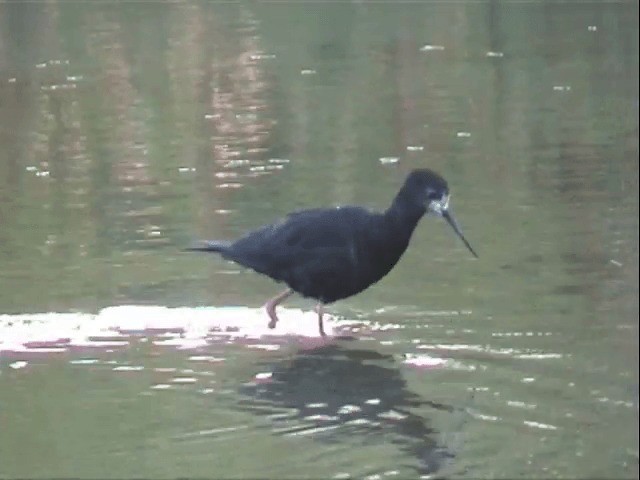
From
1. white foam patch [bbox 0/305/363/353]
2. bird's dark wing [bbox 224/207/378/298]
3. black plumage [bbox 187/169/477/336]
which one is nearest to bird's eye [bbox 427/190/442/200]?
black plumage [bbox 187/169/477/336]

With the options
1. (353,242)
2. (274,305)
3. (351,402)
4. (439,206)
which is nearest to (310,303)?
(274,305)

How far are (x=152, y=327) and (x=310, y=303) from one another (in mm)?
1336

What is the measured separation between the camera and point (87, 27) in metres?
37.1

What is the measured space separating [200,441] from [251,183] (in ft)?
25.4

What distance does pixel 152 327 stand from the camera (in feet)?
34.8

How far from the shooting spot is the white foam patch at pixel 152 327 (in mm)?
10289

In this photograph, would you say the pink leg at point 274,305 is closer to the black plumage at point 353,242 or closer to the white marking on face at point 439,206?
the black plumage at point 353,242

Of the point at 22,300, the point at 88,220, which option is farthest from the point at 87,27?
the point at 22,300

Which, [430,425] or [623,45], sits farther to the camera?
[623,45]

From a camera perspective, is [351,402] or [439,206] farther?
[439,206]

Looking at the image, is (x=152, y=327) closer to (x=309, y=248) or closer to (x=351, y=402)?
(x=309, y=248)

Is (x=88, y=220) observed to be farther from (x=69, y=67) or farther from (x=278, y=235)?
(x=69, y=67)

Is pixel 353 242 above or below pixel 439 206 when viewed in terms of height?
below

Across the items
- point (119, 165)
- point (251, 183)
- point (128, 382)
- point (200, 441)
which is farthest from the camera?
point (119, 165)
